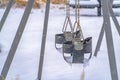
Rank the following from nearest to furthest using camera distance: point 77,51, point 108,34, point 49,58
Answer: point 108,34 < point 77,51 < point 49,58

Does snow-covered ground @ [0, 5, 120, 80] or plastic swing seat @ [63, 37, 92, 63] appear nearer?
plastic swing seat @ [63, 37, 92, 63]

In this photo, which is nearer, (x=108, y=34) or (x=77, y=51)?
(x=108, y=34)

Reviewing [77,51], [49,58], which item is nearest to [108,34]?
[77,51]

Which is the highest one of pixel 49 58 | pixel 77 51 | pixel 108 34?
pixel 108 34

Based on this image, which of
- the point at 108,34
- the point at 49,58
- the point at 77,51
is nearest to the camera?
the point at 108,34

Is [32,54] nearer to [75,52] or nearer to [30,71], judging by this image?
[30,71]

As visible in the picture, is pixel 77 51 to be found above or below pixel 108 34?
below

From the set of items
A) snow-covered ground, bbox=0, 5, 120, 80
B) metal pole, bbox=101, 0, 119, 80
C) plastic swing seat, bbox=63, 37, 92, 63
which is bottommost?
snow-covered ground, bbox=0, 5, 120, 80

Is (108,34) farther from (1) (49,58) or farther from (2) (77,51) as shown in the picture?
(1) (49,58)

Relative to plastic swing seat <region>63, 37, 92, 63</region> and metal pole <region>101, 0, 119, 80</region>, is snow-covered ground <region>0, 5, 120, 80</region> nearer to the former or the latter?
plastic swing seat <region>63, 37, 92, 63</region>

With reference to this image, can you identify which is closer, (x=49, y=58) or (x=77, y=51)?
(x=77, y=51)

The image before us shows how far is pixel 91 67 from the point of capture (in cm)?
369

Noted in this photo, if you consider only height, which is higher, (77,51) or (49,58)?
(77,51)

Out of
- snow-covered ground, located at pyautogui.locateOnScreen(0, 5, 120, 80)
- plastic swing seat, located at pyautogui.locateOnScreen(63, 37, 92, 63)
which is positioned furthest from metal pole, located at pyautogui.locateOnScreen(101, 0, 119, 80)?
snow-covered ground, located at pyautogui.locateOnScreen(0, 5, 120, 80)
